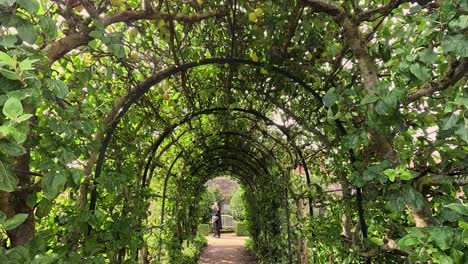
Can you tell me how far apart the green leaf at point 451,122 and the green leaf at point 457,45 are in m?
0.19

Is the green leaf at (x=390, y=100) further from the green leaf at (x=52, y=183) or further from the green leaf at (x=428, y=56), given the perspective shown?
the green leaf at (x=52, y=183)

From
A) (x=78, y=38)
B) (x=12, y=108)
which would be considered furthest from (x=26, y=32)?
(x=78, y=38)

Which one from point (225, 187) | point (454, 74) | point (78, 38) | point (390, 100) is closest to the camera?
point (390, 100)

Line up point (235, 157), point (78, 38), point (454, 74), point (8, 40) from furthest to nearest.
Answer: point (235, 157)
point (78, 38)
point (454, 74)
point (8, 40)

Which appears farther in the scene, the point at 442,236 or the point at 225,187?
the point at 225,187

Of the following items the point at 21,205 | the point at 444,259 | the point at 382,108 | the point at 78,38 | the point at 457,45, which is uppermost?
the point at 78,38

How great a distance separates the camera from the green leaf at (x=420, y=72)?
1106 millimetres

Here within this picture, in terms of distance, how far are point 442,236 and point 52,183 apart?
125 cm

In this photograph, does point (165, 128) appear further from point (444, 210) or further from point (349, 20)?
point (444, 210)

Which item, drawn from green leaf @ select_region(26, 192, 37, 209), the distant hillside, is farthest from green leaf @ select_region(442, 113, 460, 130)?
the distant hillside

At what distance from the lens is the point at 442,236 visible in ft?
3.45

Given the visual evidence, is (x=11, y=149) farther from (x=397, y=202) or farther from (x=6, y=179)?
(x=397, y=202)

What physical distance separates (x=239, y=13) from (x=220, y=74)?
3.33 feet

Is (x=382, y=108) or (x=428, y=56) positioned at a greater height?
(x=428, y=56)
